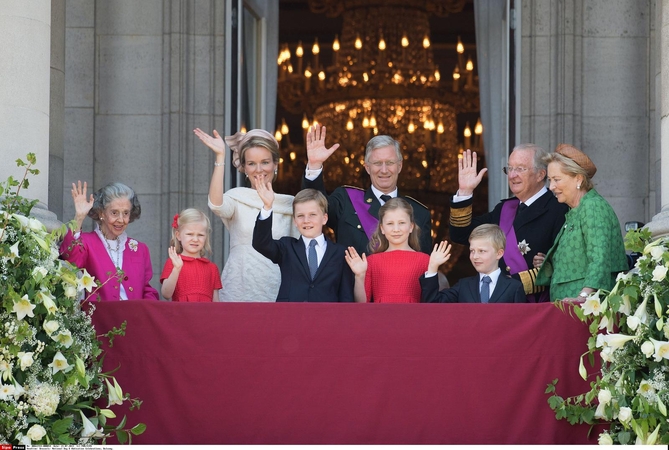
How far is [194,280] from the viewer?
24.3 feet

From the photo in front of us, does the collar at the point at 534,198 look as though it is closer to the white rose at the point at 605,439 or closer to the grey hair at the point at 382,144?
the grey hair at the point at 382,144

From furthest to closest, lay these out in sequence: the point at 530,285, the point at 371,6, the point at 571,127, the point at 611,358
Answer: the point at 371,6
the point at 571,127
the point at 530,285
the point at 611,358

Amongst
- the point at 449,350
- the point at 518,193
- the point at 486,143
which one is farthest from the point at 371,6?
the point at 449,350

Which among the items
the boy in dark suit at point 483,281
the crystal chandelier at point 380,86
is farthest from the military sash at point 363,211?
the crystal chandelier at point 380,86

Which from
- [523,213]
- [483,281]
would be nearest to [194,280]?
[483,281]

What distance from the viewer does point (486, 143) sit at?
1097cm

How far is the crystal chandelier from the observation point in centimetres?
1434

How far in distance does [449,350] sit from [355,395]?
518mm

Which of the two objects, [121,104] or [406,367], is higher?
[121,104]

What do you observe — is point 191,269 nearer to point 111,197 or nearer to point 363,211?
point 111,197

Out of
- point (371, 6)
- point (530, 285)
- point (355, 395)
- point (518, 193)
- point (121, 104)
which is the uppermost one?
point (371, 6)

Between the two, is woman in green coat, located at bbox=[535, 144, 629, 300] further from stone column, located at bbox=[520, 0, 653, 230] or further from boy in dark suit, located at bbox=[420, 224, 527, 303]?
stone column, located at bbox=[520, 0, 653, 230]

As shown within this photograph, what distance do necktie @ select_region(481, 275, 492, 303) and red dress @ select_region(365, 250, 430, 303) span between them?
1.09 feet

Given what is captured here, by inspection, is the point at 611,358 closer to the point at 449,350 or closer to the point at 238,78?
the point at 449,350
